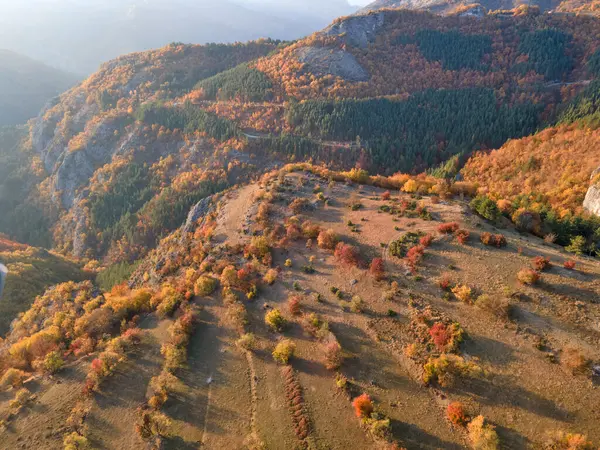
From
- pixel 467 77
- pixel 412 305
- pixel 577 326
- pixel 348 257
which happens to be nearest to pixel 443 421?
pixel 412 305

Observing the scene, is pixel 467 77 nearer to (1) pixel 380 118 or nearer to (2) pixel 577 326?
(1) pixel 380 118

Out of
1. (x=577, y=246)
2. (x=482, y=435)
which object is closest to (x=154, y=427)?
(x=482, y=435)

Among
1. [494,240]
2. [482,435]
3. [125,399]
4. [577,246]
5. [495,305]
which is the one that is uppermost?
[577,246]

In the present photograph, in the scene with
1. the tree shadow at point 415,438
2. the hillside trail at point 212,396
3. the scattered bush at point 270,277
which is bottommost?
the hillside trail at point 212,396

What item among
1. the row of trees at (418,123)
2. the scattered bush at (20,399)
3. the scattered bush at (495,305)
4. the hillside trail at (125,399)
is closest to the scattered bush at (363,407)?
the scattered bush at (495,305)

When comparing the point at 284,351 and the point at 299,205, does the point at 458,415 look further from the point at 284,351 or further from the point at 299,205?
the point at 299,205

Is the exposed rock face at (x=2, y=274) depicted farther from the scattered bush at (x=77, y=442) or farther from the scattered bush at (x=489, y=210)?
the scattered bush at (x=489, y=210)

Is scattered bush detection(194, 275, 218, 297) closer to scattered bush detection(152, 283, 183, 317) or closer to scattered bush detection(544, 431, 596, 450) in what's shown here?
scattered bush detection(152, 283, 183, 317)
